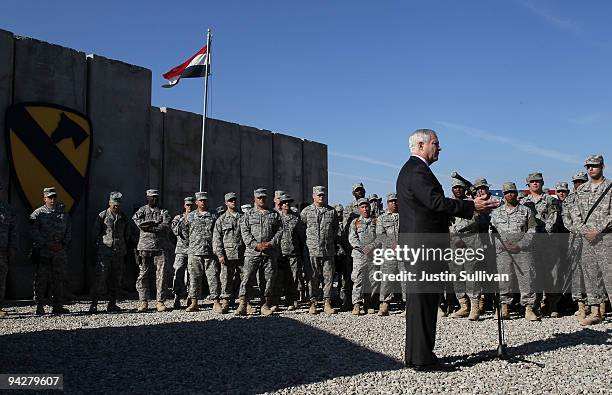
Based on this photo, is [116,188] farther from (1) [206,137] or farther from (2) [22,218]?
(1) [206,137]

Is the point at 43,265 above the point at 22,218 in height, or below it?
below

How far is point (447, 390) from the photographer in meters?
4.23

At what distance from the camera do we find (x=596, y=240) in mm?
7398

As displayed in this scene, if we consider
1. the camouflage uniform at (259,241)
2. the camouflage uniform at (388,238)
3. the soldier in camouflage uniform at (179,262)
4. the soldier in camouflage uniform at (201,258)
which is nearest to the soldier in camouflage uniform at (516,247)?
the camouflage uniform at (388,238)

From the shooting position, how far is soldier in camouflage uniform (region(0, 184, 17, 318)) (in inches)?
341

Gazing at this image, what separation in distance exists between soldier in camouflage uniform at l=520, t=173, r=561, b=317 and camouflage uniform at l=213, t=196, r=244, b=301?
440 centimetres

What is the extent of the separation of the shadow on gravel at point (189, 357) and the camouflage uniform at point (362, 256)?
6.07 ft

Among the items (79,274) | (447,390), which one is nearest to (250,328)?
(447,390)

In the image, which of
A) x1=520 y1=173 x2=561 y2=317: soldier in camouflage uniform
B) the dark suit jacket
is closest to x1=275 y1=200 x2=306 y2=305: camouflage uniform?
x1=520 y1=173 x2=561 y2=317: soldier in camouflage uniform

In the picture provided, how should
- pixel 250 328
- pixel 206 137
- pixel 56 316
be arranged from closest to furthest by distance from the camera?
1. pixel 250 328
2. pixel 56 316
3. pixel 206 137

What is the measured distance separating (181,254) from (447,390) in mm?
7158

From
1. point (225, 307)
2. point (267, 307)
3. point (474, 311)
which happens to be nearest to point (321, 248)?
point (267, 307)

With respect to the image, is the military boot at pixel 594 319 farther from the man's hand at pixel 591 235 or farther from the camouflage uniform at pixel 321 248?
the camouflage uniform at pixel 321 248

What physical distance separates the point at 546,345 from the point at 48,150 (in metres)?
9.21
